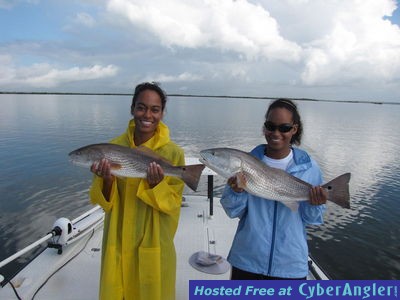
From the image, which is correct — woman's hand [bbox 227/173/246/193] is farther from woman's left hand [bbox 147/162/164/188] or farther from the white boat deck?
the white boat deck

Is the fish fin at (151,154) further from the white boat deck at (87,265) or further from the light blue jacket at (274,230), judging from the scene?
the white boat deck at (87,265)

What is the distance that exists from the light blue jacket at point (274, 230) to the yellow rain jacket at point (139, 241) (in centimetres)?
65

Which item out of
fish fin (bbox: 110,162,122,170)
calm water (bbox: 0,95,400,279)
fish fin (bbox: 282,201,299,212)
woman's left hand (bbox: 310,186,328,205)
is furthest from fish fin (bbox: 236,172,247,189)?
calm water (bbox: 0,95,400,279)

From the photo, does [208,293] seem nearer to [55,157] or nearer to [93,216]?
[93,216]

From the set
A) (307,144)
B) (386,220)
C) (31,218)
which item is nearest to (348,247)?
(386,220)

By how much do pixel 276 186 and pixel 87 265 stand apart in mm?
4101

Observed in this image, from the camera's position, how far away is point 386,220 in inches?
518

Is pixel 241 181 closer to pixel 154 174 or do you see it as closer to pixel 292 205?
pixel 292 205

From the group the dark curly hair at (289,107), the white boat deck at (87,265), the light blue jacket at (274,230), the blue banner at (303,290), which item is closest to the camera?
the blue banner at (303,290)

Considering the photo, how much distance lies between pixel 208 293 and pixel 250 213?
874mm

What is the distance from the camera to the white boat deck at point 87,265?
181 inches

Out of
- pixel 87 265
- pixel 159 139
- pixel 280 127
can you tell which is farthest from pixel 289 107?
pixel 87 265

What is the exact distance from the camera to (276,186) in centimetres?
298

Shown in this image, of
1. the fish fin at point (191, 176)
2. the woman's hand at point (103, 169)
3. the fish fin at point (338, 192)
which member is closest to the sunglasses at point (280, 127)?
the fish fin at point (338, 192)
